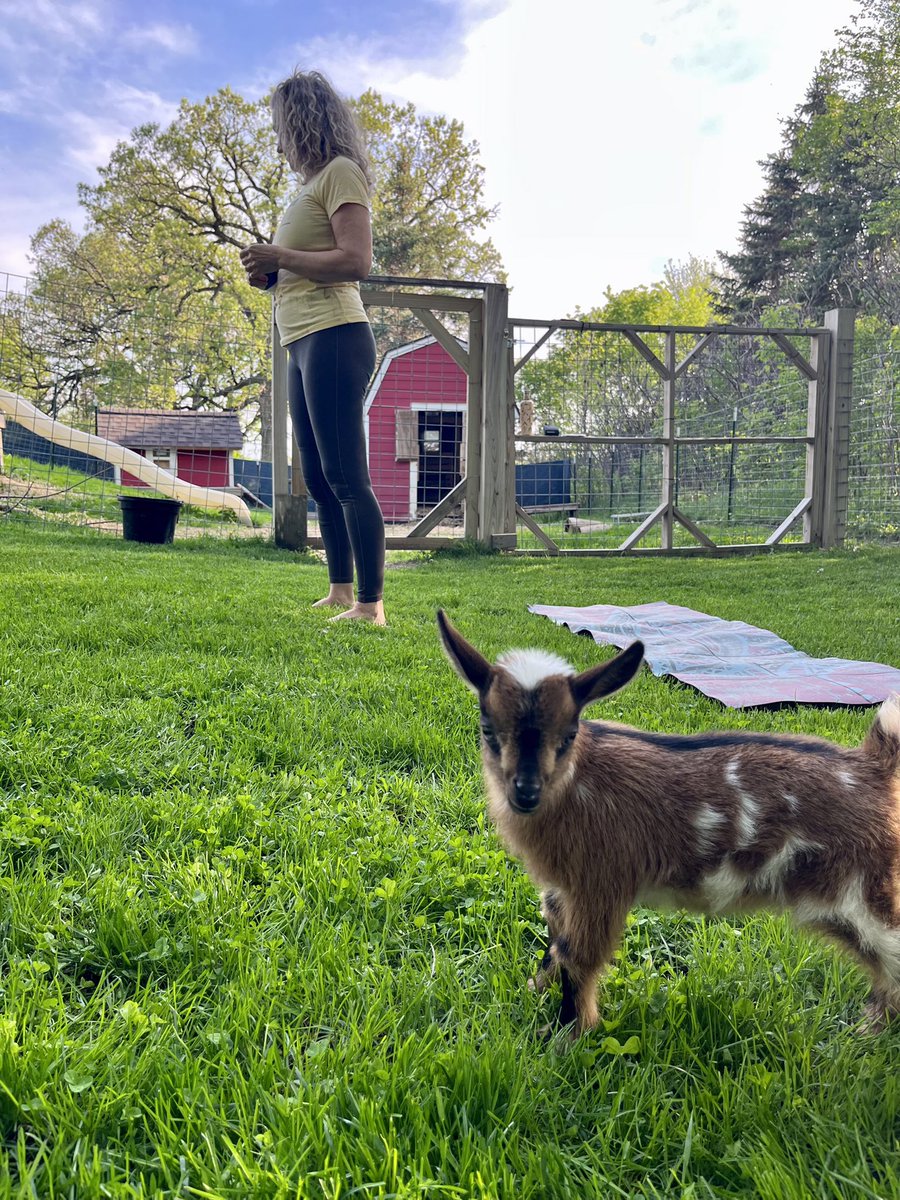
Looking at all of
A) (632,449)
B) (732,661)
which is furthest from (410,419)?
(732,661)

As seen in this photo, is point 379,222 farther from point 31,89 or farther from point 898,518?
point 898,518

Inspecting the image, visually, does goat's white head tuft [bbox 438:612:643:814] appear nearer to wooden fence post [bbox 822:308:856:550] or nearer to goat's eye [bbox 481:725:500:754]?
goat's eye [bbox 481:725:500:754]

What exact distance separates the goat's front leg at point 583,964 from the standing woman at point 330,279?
309cm

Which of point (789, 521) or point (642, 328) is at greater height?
point (642, 328)

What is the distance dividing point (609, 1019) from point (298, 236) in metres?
4.03

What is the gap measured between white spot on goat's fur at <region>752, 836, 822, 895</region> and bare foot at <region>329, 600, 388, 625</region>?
3.07 m

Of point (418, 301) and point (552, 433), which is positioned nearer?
point (418, 301)

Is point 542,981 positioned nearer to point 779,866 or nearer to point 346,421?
point 779,866

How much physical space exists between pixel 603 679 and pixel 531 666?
5.5 inches

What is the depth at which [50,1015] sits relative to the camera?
127 centimetres

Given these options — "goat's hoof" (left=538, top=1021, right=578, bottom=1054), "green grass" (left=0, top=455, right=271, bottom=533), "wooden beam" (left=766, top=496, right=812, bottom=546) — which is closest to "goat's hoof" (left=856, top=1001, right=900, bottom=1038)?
"goat's hoof" (left=538, top=1021, right=578, bottom=1054)

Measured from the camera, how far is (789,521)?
10656mm

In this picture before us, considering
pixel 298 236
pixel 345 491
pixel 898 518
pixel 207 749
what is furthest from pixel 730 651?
pixel 898 518

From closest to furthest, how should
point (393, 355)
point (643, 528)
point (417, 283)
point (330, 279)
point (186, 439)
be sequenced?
point (330, 279) < point (417, 283) < point (643, 528) < point (393, 355) < point (186, 439)
